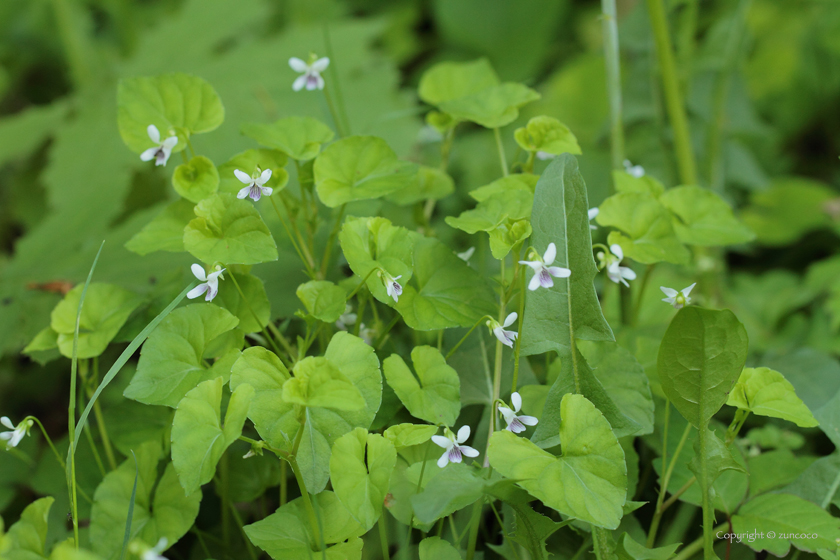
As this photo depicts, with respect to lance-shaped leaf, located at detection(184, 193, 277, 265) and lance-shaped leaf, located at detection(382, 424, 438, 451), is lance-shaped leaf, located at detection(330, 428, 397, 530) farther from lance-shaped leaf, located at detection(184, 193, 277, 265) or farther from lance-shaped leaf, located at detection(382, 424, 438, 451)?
lance-shaped leaf, located at detection(184, 193, 277, 265)

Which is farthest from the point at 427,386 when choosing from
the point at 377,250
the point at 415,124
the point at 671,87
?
the point at 415,124

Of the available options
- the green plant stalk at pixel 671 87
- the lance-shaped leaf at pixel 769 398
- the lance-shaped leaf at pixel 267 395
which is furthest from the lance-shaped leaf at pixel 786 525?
the green plant stalk at pixel 671 87

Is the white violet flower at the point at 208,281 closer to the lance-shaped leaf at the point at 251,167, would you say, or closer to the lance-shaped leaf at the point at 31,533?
the lance-shaped leaf at the point at 251,167

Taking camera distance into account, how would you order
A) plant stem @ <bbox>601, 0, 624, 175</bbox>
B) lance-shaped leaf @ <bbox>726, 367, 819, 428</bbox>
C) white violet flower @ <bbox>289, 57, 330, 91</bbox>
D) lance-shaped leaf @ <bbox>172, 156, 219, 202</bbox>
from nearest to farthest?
lance-shaped leaf @ <bbox>726, 367, 819, 428</bbox> < lance-shaped leaf @ <bbox>172, 156, 219, 202</bbox> < white violet flower @ <bbox>289, 57, 330, 91</bbox> < plant stem @ <bbox>601, 0, 624, 175</bbox>

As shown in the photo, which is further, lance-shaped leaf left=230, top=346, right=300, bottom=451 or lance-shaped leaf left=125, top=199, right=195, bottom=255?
lance-shaped leaf left=125, top=199, right=195, bottom=255

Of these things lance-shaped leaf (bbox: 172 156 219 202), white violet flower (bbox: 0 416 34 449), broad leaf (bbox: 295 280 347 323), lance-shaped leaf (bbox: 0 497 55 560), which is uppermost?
lance-shaped leaf (bbox: 172 156 219 202)

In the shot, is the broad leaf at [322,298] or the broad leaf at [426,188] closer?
the broad leaf at [322,298]

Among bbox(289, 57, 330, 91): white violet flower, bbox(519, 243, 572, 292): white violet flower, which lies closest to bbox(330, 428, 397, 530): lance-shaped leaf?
bbox(519, 243, 572, 292): white violet flower
